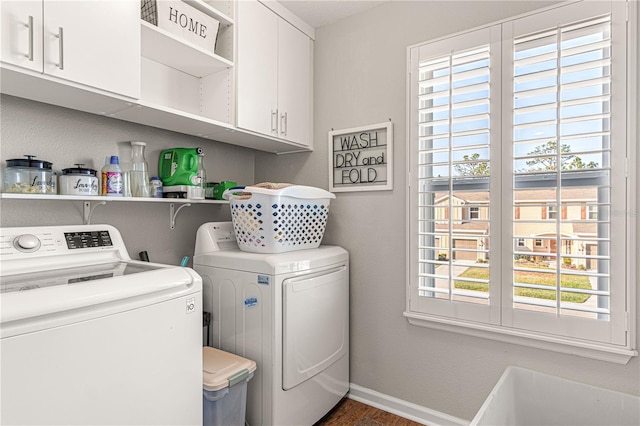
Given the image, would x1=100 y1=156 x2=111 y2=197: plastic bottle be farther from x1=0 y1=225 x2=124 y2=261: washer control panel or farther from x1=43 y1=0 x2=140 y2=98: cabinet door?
x1=43 y1=0 x2=140 y2=98: cabinet door

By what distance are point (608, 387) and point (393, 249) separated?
1134 millimetres

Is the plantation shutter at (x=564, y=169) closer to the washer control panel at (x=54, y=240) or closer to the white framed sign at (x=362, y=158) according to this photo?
the white framed sign at (x=362, y=158)

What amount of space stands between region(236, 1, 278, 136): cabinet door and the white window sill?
1.39 m

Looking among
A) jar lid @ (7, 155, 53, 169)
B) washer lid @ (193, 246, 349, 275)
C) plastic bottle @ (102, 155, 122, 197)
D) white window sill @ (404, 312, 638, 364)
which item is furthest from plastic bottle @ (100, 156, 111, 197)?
white window sill @ (404, 312, 638, 364)

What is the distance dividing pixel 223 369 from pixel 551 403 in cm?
150

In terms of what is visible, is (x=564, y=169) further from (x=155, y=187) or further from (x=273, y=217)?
Result: (x=155, y=187)

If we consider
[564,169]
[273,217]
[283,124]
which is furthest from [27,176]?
[564,169]

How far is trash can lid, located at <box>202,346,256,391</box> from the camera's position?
1.50 m

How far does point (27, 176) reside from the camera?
4.67 feet

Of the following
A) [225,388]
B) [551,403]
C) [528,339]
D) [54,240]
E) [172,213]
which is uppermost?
[172,213]

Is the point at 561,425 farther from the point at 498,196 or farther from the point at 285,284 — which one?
the point at 285,284

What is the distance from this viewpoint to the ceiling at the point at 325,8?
2.13 metres

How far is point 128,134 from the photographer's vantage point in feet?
6.22

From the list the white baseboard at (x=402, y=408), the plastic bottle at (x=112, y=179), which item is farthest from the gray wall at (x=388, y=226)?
the plastic bottle at (x=112, y=179)
